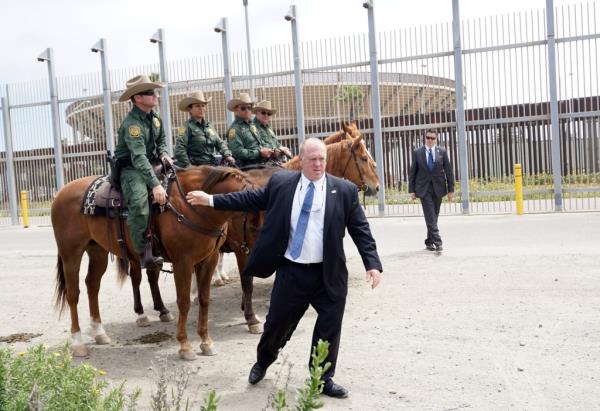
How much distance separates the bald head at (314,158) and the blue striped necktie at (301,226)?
155 millimetres

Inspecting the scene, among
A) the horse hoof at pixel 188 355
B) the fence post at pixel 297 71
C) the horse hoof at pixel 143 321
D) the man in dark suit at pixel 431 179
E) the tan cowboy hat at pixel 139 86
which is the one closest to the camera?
the horse hoof at pixel 188 355

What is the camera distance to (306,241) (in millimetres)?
5301

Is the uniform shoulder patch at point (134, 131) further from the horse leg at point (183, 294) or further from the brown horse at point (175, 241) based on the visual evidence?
the horse leg at point (183, 294)

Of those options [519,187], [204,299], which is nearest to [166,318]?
[204,299]

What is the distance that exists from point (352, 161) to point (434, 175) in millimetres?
3378

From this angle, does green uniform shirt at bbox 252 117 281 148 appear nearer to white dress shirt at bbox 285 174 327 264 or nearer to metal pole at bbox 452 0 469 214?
white dress shirt at bbox 285 174 327 264

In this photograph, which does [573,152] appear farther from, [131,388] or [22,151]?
[22,151]

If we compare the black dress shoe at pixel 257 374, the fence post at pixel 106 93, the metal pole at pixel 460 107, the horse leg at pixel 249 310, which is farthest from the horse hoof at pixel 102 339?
the fence post at pixel 106 93

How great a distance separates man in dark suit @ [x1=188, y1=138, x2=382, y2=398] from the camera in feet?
17.4

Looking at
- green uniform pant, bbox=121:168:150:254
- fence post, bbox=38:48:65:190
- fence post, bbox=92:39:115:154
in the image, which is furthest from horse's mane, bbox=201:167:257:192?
fence post, bbox=38:48:65:190

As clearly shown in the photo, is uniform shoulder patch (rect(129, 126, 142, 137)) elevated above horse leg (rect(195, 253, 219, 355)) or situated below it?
above

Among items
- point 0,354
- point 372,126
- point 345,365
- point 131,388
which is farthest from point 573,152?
point 0,354

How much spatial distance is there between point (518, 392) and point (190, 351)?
3034mm

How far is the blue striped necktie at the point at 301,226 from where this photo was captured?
17.3ft
